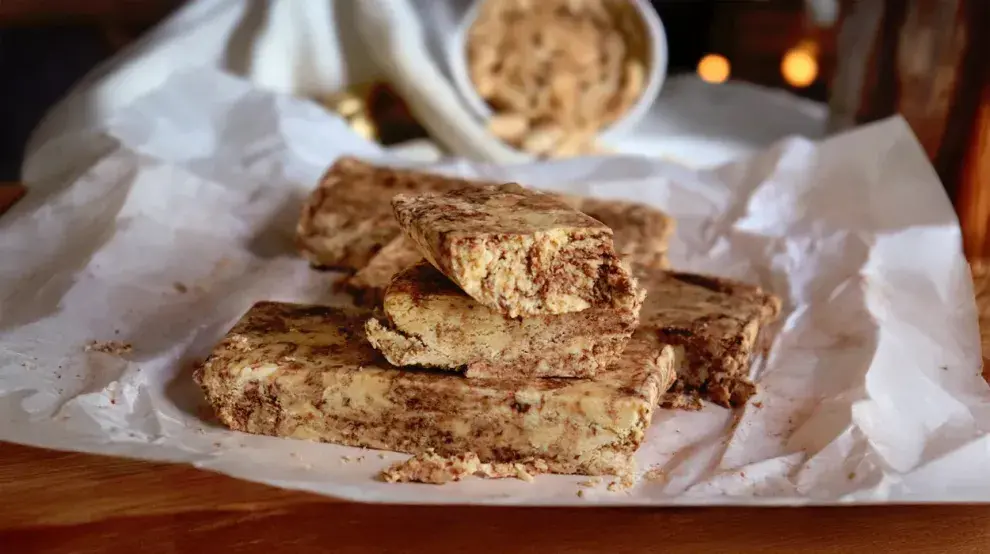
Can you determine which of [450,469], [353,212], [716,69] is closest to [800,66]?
[716,69]

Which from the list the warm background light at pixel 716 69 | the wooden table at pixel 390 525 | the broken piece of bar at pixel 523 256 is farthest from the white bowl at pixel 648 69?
the wooden table at pixel 390 525

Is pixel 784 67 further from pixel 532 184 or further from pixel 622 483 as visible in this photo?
pixel 622 483

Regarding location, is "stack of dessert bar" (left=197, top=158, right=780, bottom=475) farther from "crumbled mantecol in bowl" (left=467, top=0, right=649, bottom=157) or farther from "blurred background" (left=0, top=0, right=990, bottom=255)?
"crumbled mantecol in bowl" (left=467, top=0, right=649, bottom=157)

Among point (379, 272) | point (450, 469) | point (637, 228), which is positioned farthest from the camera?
point (637, 228)

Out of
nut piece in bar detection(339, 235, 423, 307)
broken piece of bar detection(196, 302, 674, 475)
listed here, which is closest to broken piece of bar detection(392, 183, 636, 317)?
broken piece of bar detection(196, 302, 674, 475)

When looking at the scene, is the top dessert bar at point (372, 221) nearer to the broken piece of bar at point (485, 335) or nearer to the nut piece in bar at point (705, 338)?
the nut piece in bar at point (705, 338)
